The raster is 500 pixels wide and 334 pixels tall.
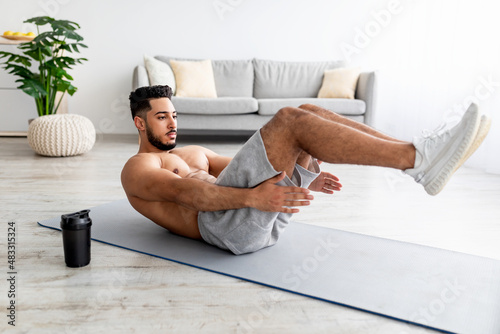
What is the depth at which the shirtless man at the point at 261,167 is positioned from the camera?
4.63ft

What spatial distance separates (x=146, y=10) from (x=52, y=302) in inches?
186

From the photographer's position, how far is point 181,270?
1779 mm

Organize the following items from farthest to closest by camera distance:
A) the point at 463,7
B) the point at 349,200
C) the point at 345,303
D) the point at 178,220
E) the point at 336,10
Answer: the point at 336,10
the point at 463,7
the point at 349,200
the point at 178,220
the point at 345,303

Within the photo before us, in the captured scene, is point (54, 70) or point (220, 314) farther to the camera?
point (54, 70)

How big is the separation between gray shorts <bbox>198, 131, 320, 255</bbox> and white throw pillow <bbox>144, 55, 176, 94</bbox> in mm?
3311

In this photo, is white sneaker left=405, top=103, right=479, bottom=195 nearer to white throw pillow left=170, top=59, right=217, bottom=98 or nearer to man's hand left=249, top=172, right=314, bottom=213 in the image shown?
man's hand left=249, top=172, right=314, bottom=213

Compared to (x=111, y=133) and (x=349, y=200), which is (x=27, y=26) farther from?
(x=349, y=200)

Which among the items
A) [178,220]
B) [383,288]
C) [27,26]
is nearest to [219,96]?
[27,26]

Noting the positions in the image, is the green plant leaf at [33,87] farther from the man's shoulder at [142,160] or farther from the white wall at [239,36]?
the man's shoulder at [142,160]

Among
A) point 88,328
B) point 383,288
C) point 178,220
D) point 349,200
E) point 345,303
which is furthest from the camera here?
point 349,200

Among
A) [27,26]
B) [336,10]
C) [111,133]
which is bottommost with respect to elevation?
[111,133]

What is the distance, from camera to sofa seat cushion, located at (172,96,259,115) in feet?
15.6

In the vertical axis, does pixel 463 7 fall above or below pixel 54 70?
above

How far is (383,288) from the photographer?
1.63 meters
